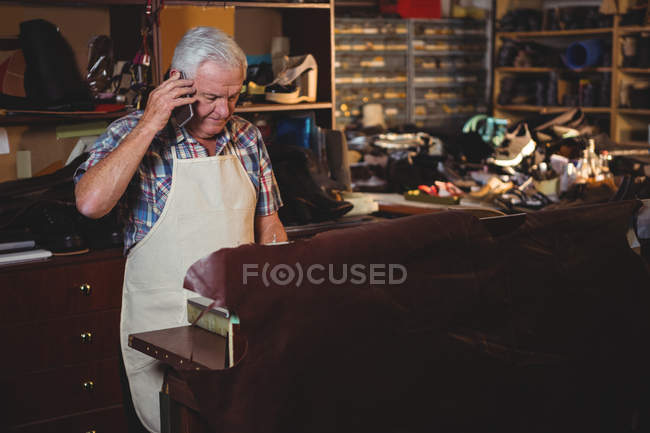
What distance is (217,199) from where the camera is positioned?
90.7 inches

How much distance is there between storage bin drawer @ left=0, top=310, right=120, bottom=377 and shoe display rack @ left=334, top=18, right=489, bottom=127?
375 cm

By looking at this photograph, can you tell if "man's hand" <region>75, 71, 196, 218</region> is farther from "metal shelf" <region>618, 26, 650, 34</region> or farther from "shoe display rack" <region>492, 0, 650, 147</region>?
"metal shelf" <region>618, 26, 650, 34</region>

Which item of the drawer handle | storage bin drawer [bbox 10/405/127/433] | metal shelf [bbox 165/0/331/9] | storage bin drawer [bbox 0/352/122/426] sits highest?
metal shelf [bbox 165/0/331/9]

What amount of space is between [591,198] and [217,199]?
199 cm

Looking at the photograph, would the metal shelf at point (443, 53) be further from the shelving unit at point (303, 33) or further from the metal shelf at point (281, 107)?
the metal shelf at point (281, 107)

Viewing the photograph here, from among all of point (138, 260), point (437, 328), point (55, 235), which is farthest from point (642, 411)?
point (55, 235)

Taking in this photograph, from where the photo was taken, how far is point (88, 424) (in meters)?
2.86

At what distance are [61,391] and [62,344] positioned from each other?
0.18 metres

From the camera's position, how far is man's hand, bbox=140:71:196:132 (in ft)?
6.78

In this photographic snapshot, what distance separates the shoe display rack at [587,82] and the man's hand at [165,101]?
402 cm

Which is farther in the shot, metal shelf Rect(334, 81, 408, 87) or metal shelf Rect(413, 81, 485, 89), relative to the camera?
metal shelf Rect(413, 81, 485, 89)

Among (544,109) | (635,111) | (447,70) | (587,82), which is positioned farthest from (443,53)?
(635,111)

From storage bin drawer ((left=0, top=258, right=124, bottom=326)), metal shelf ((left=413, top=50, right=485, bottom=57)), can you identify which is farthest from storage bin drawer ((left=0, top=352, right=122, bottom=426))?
metal shelf ((left=413, top=50, right=485, bottom=57))

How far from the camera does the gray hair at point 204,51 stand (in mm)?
2115
